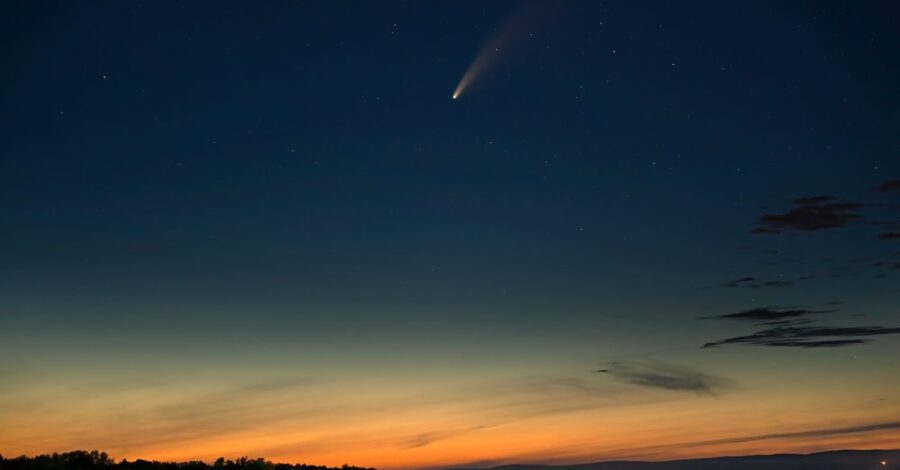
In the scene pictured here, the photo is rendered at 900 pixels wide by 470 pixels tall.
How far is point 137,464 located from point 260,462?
15.4ft

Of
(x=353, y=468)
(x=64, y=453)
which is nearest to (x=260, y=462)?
(x=64, y=453)

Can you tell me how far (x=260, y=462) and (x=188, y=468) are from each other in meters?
2.81

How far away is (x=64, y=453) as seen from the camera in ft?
89.5

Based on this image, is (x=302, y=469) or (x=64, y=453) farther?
(x=302, y=469)

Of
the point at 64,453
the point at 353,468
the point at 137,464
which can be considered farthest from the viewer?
the point at 353,468

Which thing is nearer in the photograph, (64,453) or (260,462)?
(64,453)

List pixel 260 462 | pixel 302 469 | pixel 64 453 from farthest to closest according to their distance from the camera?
pixel 302 469 < pixel 260 462 < pixel 64 453

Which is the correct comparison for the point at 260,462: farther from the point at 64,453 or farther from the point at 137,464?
the point at 64,453

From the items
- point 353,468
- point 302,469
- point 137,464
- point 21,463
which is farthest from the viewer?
point 353,468

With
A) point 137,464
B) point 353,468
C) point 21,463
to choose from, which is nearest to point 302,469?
point 353,468

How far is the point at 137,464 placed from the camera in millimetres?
30031

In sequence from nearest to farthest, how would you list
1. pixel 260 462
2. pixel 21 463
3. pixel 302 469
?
pixel 21 463
pixel 260 462
pixel 302 469

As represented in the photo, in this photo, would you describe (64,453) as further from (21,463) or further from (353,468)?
(353,468)

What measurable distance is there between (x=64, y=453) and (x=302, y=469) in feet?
52.4
